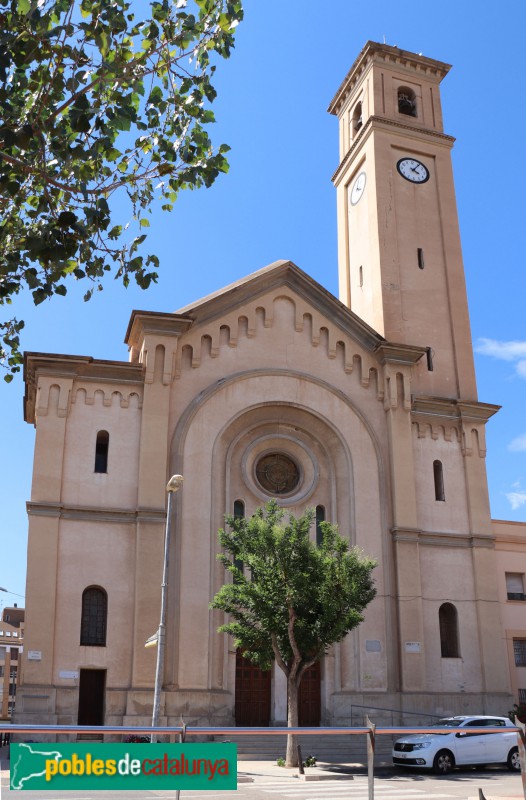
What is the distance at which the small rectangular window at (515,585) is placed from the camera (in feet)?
104

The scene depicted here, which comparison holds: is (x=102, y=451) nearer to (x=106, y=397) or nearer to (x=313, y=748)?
(x=106, y=397)

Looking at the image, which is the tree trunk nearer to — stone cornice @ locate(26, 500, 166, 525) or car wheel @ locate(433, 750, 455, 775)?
car wheel @ locate(433, 750, 455, 775)

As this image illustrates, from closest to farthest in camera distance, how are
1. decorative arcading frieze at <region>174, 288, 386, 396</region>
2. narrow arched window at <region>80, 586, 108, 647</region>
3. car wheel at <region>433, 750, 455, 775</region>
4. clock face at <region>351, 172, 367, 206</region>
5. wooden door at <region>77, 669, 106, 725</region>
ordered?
car wheel at <region>433, 750, 455, 775</region> → wooden door at <region>77, 669, 106, 725</region> → narrow arched window at <region>80, 586, 108, 647</region> → decorative arcading frieze at <region>174, 288, 386, 396</region> → clock face at <region>351, 172, 367, 206</region>

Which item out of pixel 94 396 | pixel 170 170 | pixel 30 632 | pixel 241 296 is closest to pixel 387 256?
pixel 241 296

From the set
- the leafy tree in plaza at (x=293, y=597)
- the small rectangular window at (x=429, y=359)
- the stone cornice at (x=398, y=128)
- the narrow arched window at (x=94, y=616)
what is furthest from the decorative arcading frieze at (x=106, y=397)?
the stone cornice at (x=398, y=128)

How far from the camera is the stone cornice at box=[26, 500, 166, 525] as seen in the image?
26148 mm

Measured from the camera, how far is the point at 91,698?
1000 inches

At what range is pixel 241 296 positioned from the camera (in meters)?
30.8

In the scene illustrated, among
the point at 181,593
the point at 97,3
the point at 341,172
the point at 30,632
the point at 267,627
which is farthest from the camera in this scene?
the point at 341,172

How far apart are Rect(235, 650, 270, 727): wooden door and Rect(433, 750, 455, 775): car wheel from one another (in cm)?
744

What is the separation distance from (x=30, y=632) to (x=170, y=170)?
17.6 metres

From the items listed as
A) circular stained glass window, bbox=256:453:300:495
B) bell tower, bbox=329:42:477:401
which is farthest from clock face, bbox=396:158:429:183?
circular stained glass window, bbox=256:453:300:495

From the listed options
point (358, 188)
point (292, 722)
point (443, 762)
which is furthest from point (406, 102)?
point (443, 762)

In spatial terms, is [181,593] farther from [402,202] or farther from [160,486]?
[402,202]
